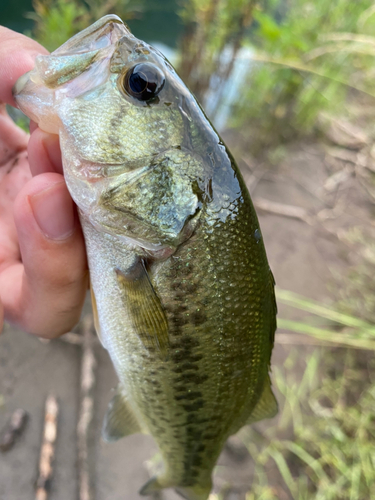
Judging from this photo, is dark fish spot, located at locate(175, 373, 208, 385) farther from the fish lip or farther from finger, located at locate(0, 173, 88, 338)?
the fish lip

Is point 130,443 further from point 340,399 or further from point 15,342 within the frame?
point 340,399

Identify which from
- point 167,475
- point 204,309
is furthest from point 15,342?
point 204,309

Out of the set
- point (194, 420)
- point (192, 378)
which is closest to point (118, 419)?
point (194, 420)

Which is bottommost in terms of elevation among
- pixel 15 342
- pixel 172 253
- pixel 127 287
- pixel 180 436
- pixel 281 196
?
pixel 15 342

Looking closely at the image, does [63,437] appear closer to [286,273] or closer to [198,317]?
[198,317]

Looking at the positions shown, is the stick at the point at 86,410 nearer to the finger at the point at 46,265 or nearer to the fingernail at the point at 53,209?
the finger at the point at 46,265

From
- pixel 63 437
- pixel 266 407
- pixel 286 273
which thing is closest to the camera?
pixel 266 407

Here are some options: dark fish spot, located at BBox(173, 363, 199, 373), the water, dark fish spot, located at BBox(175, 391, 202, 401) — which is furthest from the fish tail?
the water

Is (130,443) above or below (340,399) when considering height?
below
